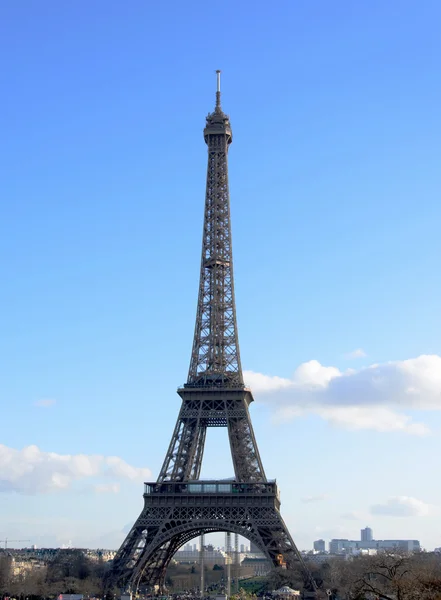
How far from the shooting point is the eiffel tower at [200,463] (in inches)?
3787

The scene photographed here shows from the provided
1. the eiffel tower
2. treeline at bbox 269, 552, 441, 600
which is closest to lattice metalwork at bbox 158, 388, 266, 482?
the eiffel tower

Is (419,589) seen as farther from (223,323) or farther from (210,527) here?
(223,323)

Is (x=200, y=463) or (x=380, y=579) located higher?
(x=200, y=463)

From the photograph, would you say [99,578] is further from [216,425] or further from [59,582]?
[216,425]

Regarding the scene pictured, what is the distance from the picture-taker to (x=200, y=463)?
10619cm

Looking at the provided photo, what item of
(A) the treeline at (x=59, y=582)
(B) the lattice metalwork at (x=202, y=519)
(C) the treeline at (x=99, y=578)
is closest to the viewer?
(C) the treeline at (x=99, y=578)

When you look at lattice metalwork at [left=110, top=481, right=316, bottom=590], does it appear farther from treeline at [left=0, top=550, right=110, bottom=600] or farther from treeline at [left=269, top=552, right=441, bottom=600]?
treeline at [left=0, top=550, right=110, bottom=600]

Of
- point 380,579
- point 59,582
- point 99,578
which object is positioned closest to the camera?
point 380,579

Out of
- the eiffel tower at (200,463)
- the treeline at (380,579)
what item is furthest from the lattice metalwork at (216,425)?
the treeline at (380,579)

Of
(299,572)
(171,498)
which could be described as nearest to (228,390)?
(171,498)

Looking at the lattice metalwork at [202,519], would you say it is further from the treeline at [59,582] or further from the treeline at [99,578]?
the treeline at [59,582]

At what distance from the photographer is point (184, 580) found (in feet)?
553

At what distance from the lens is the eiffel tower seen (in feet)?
316

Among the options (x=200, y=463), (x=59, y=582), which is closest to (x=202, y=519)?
(x=200, y=463)
